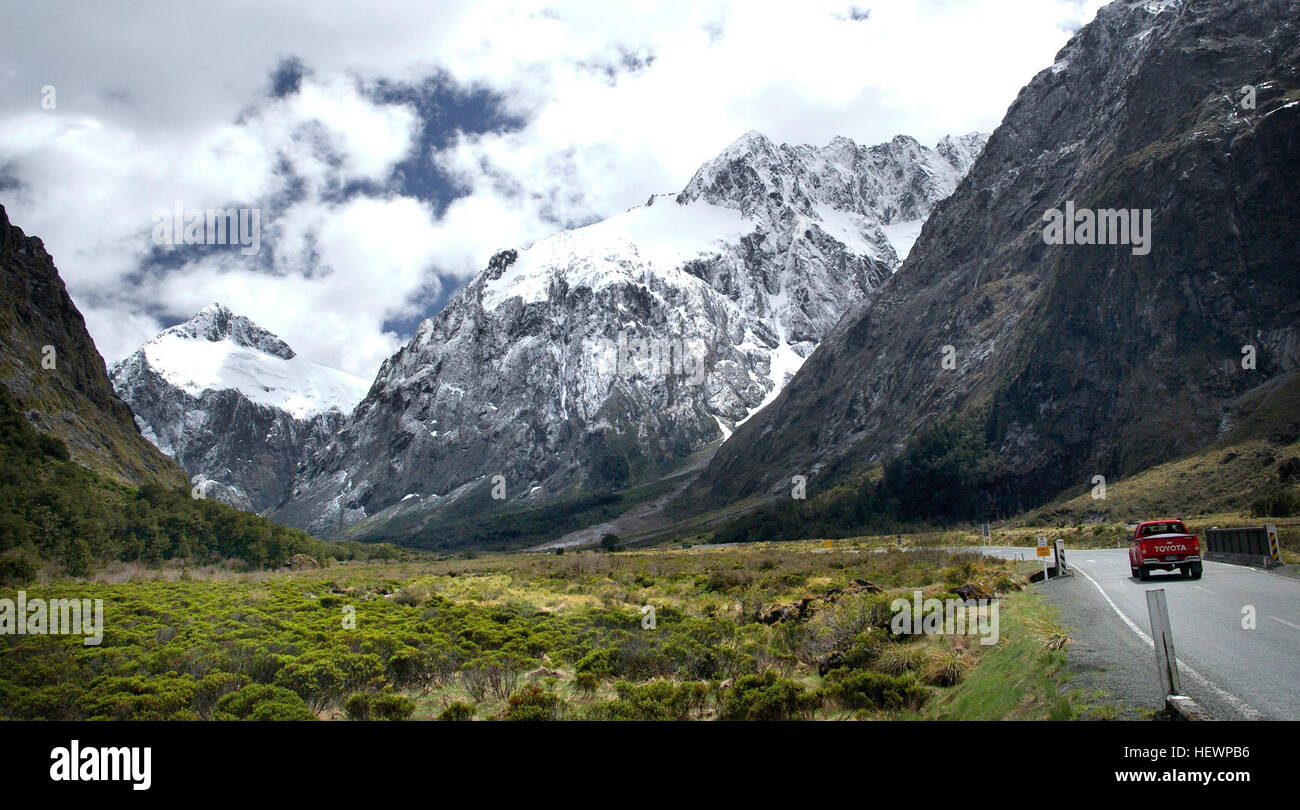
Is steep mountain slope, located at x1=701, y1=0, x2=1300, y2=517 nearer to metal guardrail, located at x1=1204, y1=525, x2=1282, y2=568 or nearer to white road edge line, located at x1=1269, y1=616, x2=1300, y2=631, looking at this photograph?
metal guardrail, located at x1=1204, y1=525, x2=1282, y2=568

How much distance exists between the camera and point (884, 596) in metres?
21.9

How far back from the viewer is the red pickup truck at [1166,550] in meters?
23.7

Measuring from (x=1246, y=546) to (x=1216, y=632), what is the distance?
21.3 m

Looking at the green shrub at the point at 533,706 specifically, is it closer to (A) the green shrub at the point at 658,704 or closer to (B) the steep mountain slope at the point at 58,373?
(A) the green shrub at the point at 658,704

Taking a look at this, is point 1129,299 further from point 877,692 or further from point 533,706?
point 533,706

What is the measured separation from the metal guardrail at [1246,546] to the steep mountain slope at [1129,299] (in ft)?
211

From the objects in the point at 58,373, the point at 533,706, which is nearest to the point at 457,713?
the point at 533,706

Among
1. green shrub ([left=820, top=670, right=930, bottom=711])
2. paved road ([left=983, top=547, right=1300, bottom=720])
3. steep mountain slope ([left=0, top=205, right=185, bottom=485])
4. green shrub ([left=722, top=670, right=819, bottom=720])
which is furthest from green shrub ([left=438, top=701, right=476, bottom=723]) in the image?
steep mountain slope ([left=0, top=205, right=185, bottom=485])

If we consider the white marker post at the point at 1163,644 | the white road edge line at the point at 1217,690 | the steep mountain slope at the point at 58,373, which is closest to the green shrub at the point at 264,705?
the white marker post at the point at 1163,644

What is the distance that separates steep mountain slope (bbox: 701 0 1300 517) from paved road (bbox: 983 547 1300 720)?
8022 cm

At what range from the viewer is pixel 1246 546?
2950 centimetres
